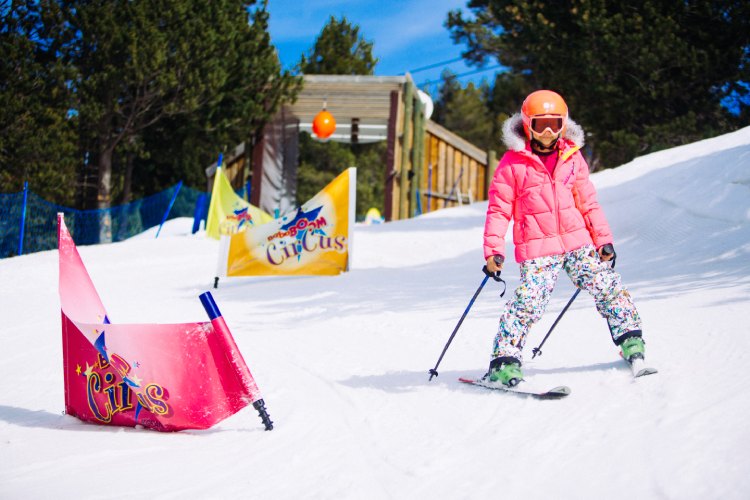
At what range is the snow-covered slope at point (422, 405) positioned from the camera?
276 centimetres

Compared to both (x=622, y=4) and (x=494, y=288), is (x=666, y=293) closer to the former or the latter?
(x=494, y=288)

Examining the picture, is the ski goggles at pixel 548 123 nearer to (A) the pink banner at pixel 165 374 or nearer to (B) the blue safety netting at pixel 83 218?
(A) the pink banner at pixel 165 374

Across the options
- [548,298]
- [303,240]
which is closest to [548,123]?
[548,298]

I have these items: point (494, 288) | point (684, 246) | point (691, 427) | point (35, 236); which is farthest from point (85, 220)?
point (691, 427)

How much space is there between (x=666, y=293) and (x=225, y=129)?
46.3 feet

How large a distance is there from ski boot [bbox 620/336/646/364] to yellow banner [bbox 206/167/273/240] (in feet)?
37.2

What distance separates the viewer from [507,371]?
12.8 ft

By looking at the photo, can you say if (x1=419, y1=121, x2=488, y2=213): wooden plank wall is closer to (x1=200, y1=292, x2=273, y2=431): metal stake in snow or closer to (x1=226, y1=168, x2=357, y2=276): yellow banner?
(x1=226, y1=168, x2=357, y2=276): yellow banner

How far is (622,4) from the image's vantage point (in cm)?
1652

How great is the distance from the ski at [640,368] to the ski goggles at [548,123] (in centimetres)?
126

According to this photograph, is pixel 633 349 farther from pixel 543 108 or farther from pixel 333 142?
pixel 333 142

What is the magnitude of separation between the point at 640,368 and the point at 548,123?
1.35m

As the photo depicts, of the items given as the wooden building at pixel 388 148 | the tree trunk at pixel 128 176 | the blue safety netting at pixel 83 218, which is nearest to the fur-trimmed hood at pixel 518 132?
the blue safety netting at pixel 83 218

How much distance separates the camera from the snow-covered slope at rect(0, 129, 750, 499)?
276 cm
